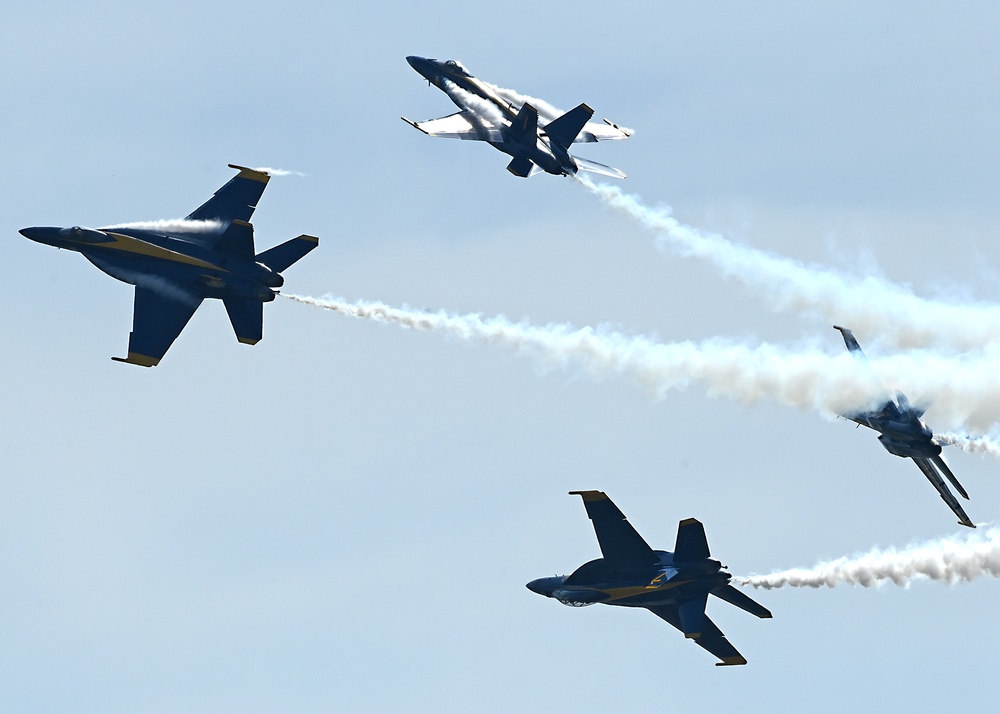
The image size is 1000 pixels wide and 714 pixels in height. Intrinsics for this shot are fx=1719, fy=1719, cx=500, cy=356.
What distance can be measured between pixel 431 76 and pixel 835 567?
112ft

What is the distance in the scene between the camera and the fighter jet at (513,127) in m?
77.2

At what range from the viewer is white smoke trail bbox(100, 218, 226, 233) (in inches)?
2719

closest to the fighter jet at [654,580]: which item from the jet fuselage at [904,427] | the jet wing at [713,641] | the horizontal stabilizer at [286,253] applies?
the jet wing at [713,641]

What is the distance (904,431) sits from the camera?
68500mm

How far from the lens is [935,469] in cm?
7338

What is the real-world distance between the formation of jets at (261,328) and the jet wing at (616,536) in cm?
4

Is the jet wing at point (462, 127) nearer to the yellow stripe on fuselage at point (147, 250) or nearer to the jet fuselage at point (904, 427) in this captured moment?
the yellow stripe on fuselage at point (147, 250)

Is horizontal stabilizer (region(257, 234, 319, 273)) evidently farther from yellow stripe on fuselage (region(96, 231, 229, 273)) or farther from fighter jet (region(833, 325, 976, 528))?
fighter jet (region(833, 325, 976, 528))

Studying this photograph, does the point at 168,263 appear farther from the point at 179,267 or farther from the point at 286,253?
the point at 286,253

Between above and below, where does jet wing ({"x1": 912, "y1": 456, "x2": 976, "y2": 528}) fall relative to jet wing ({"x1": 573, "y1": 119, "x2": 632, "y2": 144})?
below

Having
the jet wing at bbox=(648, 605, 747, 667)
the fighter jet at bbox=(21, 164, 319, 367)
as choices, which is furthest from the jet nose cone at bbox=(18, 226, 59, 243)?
the jet wing at bbox=(648, 605, 747, 667)

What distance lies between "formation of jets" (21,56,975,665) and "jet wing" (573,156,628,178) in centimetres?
1464

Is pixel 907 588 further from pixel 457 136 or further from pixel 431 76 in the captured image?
pixel 431 76

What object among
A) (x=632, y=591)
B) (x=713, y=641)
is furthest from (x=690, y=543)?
(x=713, y=641)
